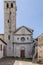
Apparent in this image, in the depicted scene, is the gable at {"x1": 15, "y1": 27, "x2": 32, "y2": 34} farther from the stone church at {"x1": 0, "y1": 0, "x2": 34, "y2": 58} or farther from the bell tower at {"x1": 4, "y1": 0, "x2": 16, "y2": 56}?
the bell tower at {"x1": 4, "y1": 0, "x2": 16, "y2": 56}

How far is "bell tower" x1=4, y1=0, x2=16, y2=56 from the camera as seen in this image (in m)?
47.6

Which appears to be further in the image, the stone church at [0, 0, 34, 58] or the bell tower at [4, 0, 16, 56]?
the bell tower at [4, 0, 16, 56]

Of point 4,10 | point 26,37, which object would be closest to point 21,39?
point 26,37

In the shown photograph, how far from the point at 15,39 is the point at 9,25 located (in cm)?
347

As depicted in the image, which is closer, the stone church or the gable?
the stone church

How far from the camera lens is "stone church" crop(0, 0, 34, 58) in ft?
156

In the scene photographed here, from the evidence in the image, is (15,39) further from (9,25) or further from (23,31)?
(9,25)

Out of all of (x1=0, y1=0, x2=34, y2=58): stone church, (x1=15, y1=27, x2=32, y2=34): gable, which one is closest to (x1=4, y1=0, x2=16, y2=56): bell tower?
(x1=0, y1=0, x2=34, y2=58): stone church

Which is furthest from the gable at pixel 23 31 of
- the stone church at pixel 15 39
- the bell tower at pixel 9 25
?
the bell tower at pixel 9 25

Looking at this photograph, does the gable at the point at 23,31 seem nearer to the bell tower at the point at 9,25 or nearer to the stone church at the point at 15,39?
the stone church at the point at 15,39

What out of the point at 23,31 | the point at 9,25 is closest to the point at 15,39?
the point at 23,31

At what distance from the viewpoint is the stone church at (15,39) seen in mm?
47406

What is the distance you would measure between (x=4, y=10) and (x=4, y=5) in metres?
1.19

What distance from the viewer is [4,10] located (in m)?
49.1
